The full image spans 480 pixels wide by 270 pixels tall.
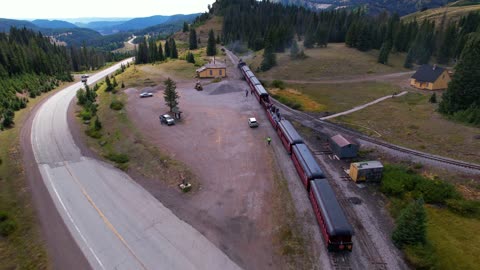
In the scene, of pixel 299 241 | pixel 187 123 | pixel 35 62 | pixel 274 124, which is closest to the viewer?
pixel 299 241

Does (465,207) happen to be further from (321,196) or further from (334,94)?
(334,94)

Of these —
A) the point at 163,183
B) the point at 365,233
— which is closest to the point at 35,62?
the point at 163,183

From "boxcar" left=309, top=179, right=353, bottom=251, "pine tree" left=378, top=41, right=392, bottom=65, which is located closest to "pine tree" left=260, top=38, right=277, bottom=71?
"pine tree" left=378, top=41, right=392, bottom=65

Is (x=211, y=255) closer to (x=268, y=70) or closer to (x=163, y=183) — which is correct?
(x=163, y=183)

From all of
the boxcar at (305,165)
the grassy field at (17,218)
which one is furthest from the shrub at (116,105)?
the boxcar at (305,165)

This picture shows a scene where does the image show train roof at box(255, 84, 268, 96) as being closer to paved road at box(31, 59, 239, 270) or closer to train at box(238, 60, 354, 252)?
train at box(238, 60, 354, 252)

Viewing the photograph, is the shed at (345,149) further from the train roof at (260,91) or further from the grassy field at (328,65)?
the grassy field at (328,65)

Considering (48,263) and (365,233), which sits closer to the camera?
(48,263)
